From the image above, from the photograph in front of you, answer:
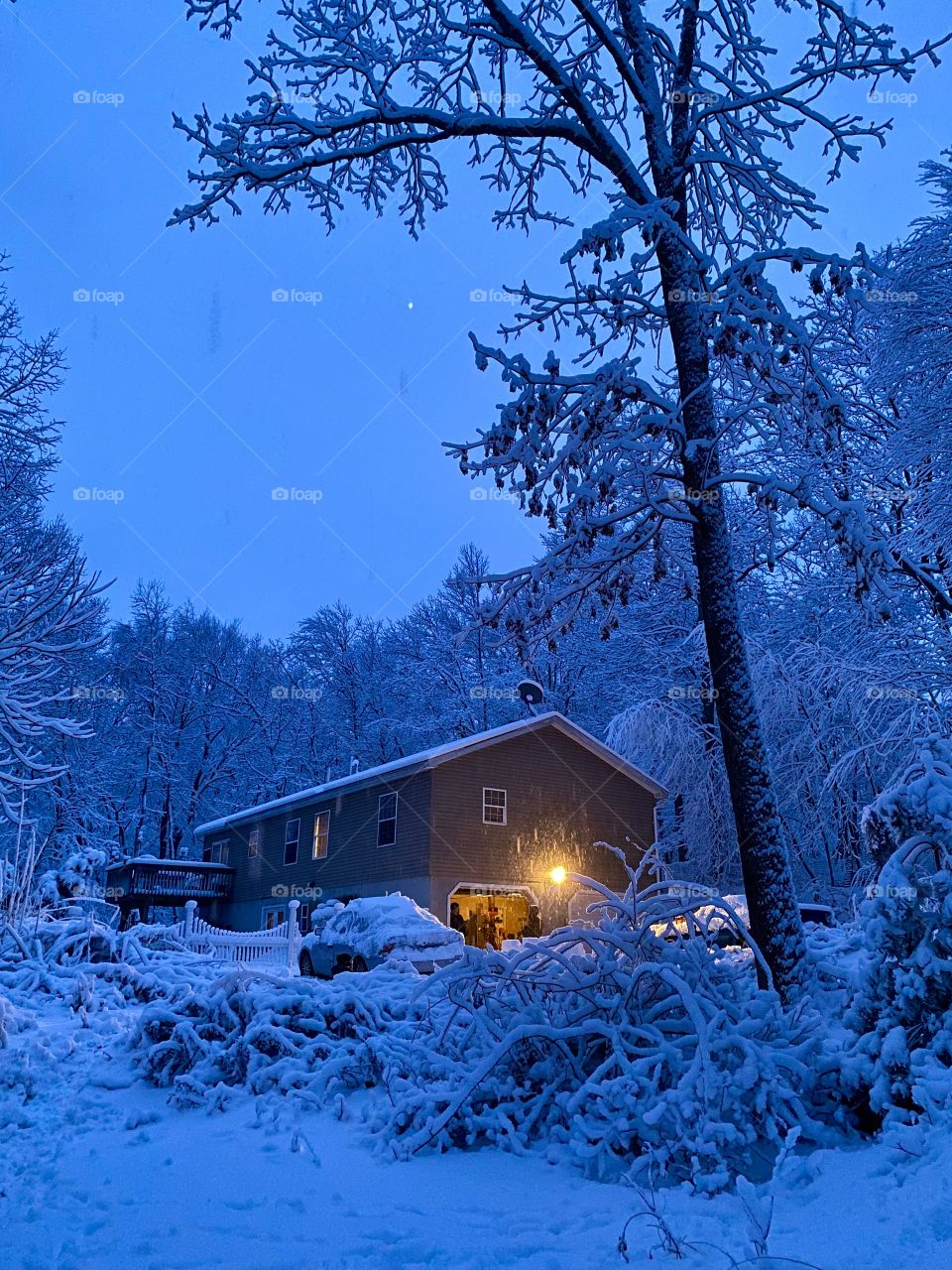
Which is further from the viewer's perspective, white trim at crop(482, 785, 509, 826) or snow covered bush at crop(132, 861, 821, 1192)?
white trim at crop(482, 785, 509, 826)

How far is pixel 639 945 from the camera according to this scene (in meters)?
6.66

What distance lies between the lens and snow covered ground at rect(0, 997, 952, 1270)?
3.92 metres

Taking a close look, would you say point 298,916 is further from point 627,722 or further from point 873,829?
point 873,829

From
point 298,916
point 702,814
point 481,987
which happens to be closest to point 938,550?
point 702,814

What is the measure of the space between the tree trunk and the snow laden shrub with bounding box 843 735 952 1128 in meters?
2.23

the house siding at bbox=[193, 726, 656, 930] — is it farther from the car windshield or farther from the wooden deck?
the car windshield

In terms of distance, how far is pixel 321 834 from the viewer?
29.4 metres

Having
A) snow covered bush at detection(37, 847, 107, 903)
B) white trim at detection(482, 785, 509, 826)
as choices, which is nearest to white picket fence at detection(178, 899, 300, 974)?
snow covered bush at detection(37, 847, 107, 903)

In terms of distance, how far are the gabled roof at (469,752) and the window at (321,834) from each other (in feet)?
2.08

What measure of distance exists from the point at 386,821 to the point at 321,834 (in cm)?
366
